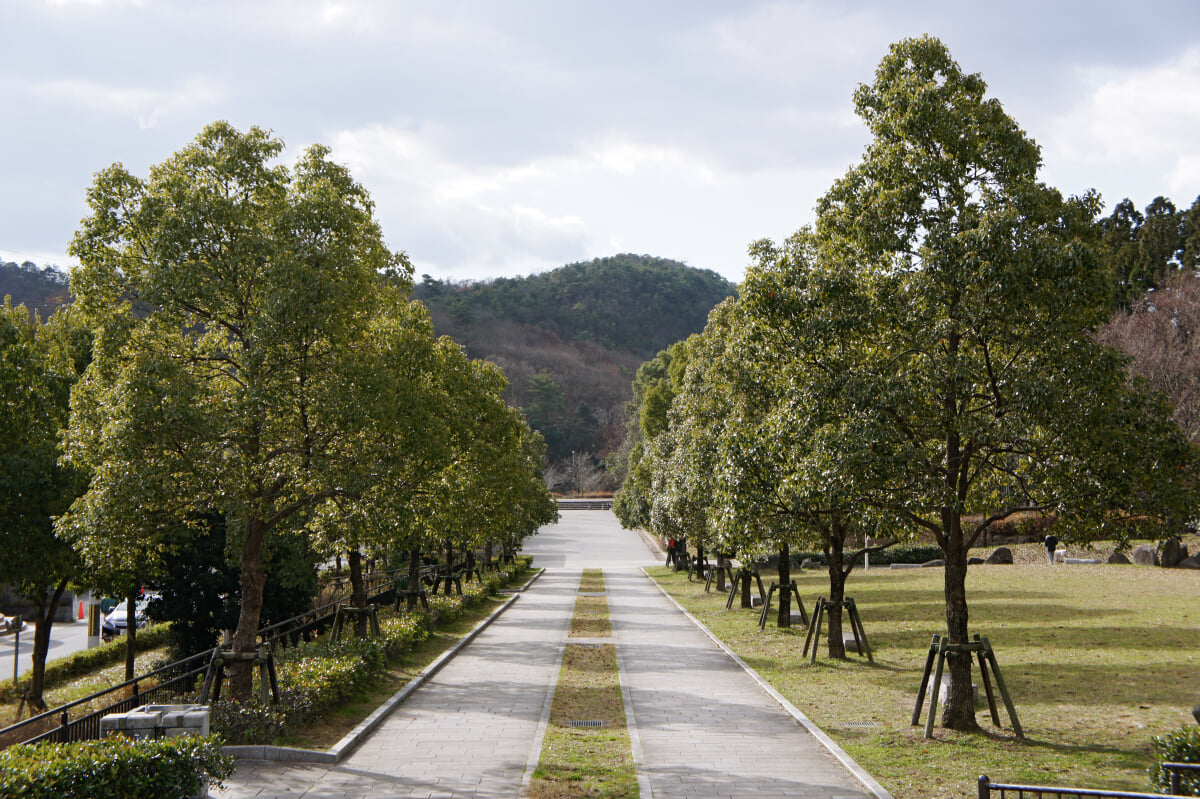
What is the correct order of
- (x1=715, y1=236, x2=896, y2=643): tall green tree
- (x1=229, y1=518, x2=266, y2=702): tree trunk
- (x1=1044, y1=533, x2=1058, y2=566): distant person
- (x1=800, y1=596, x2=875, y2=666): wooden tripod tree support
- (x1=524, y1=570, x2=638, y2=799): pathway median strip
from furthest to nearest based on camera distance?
(x1=1044, y1=533, x2=1058, y2=566): distant person
(x1=800, y1=596, x2=875, y2=666): wooden tripod tree support
(x1=229, y1=518, x2=266, y2=702): tree trunk
(x1=715, y1=236, x2=896, y2=643): tall green tree
(x1=524, y1=570, x2=638, y2=799): pathway median strip

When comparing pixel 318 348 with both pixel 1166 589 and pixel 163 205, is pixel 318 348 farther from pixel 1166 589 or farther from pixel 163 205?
pixel 1166 589

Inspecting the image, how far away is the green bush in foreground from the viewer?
6312 mm

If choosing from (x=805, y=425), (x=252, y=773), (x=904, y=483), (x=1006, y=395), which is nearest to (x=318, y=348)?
(x=252, y=773)

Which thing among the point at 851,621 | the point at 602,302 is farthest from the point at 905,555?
the point at 602,302

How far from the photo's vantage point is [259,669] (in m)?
11.3

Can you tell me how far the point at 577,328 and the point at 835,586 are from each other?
12466cm

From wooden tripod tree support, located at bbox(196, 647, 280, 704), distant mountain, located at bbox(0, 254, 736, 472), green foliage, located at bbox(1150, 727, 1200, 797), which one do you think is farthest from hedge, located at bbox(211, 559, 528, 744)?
distant mountain, located at bbox(0, 254, 736, 472)

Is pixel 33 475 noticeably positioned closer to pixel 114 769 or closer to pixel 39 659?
pixel 39 659

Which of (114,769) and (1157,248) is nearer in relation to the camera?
(114,769)

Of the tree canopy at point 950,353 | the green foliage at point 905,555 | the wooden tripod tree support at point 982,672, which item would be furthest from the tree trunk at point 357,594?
the green foliage at point 905,555

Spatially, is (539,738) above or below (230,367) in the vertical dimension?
below

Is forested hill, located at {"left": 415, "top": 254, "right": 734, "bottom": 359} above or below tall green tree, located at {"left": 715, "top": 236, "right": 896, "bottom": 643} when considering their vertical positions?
above

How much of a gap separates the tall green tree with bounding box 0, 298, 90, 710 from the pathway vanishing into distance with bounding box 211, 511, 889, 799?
802cm

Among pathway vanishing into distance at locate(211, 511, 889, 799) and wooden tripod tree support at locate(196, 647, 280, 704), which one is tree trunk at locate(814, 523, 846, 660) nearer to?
pathway vanishing into distance at locate(211, 511, 889, 799)
